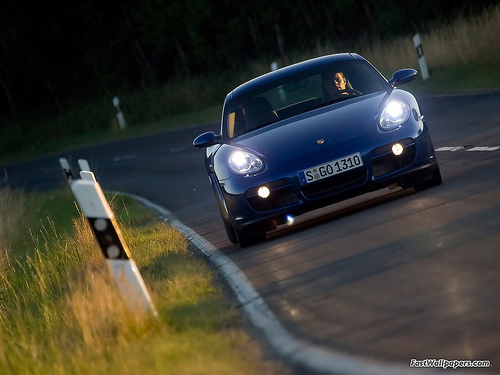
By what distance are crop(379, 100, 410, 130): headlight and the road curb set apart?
1.89 metres

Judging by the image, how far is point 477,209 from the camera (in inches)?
324

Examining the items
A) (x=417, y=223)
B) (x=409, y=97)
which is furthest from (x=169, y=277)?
(x=409, y=97)

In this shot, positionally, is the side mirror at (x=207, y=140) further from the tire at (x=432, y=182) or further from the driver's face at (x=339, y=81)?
the tire at (x=432, y=182)

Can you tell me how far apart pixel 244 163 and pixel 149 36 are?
47.2m

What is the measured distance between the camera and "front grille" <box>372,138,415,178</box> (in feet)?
30.5

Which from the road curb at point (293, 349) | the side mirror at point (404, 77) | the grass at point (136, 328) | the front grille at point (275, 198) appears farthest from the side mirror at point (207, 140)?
the road curb at point (293, 349)

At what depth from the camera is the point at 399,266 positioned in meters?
6.91

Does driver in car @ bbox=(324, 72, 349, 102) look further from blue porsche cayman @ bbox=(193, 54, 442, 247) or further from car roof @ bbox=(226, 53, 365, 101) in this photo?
blue porsche cayman @ bbox=(193, 54, 442, 247)

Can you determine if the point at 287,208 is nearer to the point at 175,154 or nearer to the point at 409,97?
the point at 409,97

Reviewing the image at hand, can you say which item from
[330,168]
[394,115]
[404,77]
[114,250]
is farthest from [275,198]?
[114,250]

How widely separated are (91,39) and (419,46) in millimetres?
41211

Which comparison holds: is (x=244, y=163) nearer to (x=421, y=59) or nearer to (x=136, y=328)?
(x=136, y=328)

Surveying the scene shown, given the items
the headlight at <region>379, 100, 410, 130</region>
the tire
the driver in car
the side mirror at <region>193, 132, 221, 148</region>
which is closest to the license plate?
the headlight at <region>379, 100, 410, 130</region>

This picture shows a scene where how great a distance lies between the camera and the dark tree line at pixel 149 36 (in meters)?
49.4
